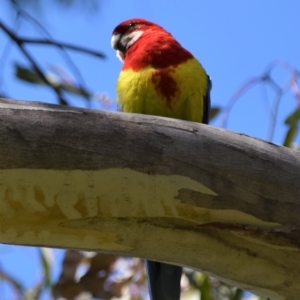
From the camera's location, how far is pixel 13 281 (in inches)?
96.9

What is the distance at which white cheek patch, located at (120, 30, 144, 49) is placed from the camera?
7.52 feet

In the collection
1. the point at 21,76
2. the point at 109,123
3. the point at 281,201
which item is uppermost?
the point at 21,76

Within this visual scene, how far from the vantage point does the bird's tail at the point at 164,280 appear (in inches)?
64.1

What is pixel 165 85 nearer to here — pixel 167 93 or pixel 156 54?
pixel 167 93

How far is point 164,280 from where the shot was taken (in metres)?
1.64

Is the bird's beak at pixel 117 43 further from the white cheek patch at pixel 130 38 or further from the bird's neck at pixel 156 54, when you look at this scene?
the bird's neck at pixel 156 54

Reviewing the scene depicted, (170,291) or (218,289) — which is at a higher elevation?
(218,289)

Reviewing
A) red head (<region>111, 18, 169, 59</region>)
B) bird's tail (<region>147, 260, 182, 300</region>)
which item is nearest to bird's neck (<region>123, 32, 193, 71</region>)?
red head (<region>111, 18, 169, 59</region>)

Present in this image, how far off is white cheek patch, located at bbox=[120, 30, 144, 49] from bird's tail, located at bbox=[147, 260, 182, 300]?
962 millimetres

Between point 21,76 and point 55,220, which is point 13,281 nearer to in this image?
point 21,76

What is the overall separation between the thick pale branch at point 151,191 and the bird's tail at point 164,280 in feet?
0.86

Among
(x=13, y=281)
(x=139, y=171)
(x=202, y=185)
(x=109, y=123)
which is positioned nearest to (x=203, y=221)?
(x=202, y=185)

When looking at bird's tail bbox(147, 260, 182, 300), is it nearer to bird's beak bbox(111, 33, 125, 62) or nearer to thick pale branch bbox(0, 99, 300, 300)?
thick pale branch bbox(0, 99, 300, 300)

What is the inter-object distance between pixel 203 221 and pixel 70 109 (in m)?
0.38
